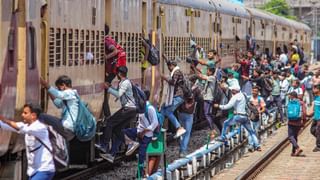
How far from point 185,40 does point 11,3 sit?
11.8 meters

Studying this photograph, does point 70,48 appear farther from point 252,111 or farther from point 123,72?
point 252,111

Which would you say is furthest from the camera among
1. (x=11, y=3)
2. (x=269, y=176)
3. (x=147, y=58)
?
(x=147, y=58)

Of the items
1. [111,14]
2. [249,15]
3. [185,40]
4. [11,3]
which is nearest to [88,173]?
[111,14]

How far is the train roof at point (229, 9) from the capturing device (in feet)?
86.8

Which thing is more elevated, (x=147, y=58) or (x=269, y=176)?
(x=147, y=58)

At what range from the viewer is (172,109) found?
16594mm

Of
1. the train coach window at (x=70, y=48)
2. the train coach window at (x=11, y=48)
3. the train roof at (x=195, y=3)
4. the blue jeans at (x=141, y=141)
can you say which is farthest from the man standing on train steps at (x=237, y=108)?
the train coach window at (x=11, y=48)

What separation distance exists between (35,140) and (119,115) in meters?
4.87

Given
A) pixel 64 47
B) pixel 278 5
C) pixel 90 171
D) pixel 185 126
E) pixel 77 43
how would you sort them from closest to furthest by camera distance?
pixel 64 47 → pixel 77 43 → pixel 90 171 → pixel 185 126 → pixel 278 5

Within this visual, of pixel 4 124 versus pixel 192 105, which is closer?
pixel 4 124

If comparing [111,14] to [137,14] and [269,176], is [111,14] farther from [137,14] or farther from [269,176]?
[269,176]

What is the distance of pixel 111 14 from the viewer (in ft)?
46.0

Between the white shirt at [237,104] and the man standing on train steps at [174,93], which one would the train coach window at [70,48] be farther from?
the white shirt at [237,104]

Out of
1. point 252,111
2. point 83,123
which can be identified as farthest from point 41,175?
point 252,111
